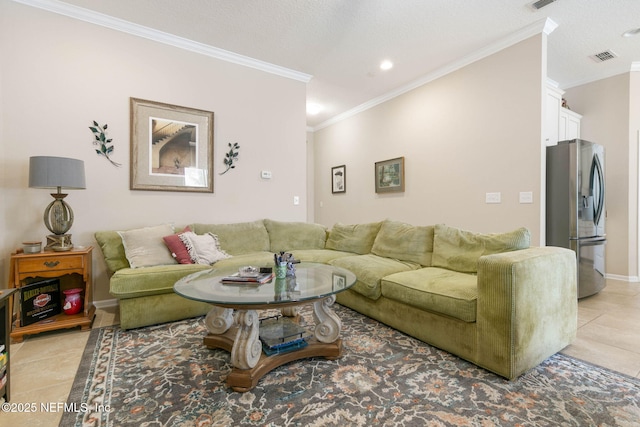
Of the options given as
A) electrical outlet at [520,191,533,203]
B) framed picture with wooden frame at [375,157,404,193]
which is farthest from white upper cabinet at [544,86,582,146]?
framed picture with wooden frame at [375,157,404,193]

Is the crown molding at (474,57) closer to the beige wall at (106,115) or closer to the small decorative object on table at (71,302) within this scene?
the beige wall at (106,115)

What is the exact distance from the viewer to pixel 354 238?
11.3ft

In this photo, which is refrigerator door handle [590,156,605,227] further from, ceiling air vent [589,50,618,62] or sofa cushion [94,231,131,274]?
sofa cushion [94,231,131,274]

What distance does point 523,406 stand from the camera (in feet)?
4.59

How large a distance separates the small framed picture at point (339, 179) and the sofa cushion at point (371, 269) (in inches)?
119

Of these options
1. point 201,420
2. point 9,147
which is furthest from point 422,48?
point 9,147

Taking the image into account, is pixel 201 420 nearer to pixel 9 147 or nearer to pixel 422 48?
pixel 9 147

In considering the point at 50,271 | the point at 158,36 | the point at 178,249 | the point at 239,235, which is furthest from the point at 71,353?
the point at 158,36

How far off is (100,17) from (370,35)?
2712mm

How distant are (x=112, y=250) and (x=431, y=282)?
2.75m

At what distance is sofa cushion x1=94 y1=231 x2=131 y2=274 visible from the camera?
2.64 meters

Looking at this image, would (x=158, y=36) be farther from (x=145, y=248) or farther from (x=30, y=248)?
(x=30, y=248)

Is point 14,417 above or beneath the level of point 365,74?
beneath

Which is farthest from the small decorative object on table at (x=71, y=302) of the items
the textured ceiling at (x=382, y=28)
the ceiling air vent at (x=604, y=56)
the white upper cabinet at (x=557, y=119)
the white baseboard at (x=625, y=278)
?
the white baseboard at (x=625, y=278)
